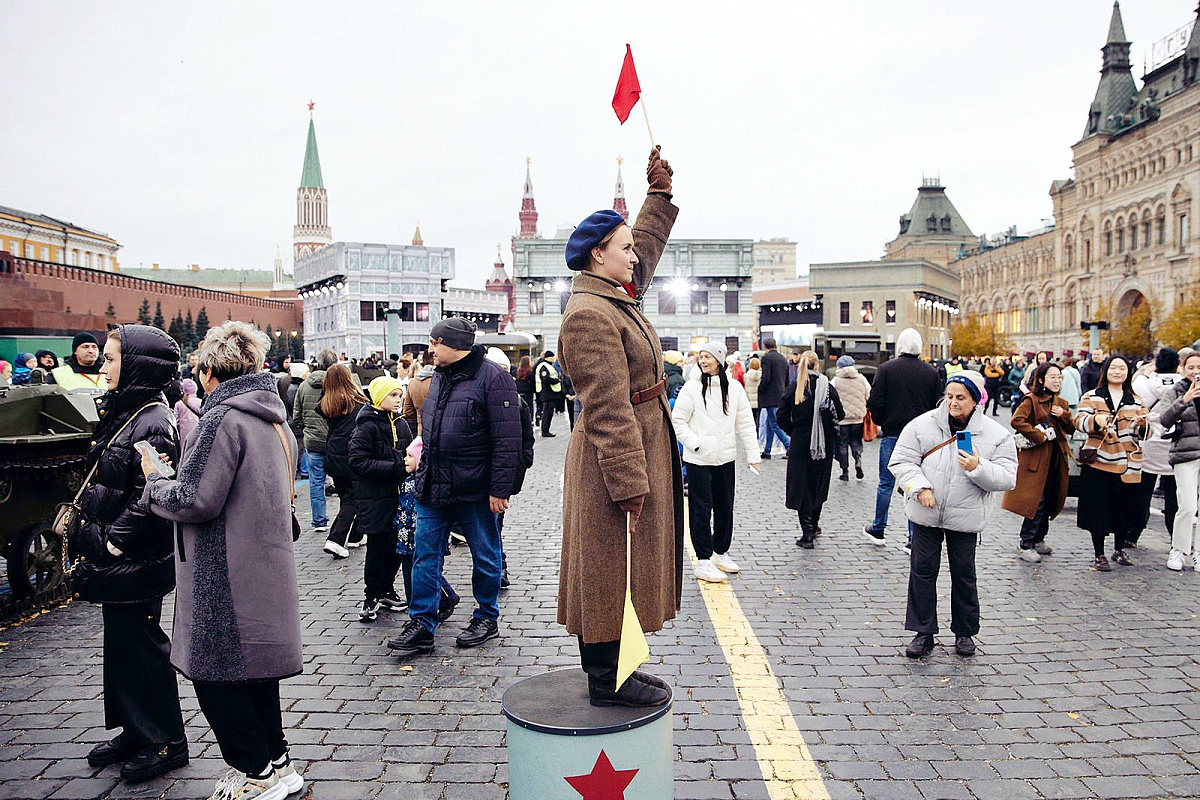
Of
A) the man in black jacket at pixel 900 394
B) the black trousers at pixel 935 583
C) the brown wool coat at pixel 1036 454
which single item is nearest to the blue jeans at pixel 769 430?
the man in black jacket at pixel 900 394

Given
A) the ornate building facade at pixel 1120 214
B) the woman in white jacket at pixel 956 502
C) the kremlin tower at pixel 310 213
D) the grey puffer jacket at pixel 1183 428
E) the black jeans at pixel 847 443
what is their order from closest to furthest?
the woman in white jacket at pixel 956 502 → the grey puffer jacket at pixel 1183 428 → the black jeans at pixel 847 443 → the ornate building facade at pixel 1120 214 → the kremlin tower at pixel 310 213

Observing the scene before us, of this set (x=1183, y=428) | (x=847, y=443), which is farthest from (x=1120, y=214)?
(x=1183, y=428)

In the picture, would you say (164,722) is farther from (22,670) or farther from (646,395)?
(646,395)

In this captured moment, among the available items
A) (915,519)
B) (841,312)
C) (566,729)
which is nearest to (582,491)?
(566,729)

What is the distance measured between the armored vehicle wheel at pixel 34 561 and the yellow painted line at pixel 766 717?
499 cm

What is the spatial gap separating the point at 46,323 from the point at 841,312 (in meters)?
55.5

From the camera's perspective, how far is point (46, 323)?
32312mm

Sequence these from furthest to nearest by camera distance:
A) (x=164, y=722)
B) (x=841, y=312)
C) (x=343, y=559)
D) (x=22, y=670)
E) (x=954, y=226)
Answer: (x=954, y=226) < (x=841, y=312) < (x=343, y=559) < (x=22, y=670) < (x=164, y=722)

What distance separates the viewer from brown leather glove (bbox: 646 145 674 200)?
3676 millimetres

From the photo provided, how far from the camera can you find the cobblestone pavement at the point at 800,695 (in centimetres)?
364

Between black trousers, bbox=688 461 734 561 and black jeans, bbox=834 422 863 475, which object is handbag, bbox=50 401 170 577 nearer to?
black trousers, bbox=688 461 734 561

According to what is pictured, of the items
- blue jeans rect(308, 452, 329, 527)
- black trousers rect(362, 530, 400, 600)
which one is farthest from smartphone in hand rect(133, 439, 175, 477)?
blue jeans rect(308, 452, 329, 527)

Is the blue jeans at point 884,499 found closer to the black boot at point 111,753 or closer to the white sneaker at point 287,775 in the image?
the white sneaker at point 287,775

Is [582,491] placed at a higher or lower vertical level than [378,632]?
higher
